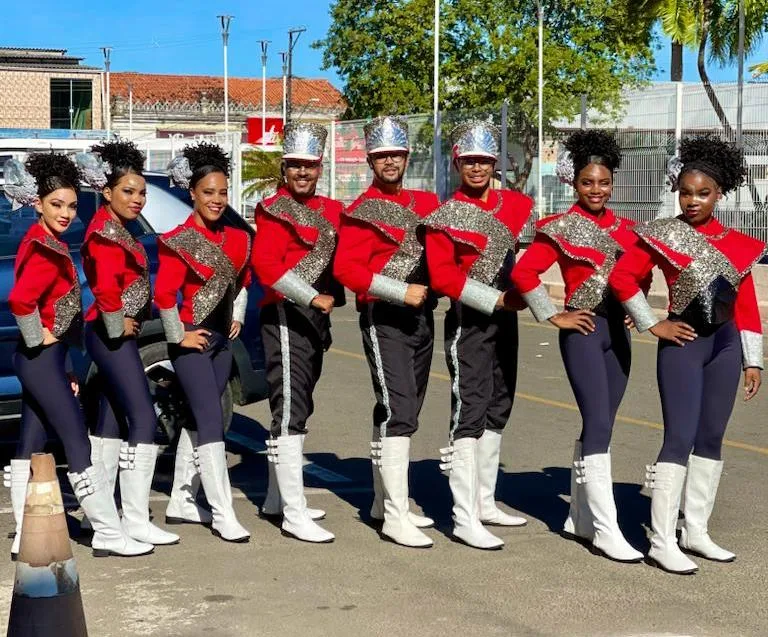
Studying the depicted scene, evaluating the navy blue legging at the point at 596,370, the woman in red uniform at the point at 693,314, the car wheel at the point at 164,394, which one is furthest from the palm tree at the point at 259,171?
the woman in red uniform at the point at 693,314

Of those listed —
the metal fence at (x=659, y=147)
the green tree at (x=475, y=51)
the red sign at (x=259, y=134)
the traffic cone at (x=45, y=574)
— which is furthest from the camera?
the green tree at (x=475, y=51)

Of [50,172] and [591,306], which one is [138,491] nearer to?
[50,172]

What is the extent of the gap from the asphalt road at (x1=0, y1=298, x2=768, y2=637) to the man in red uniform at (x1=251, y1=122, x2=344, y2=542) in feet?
1.16

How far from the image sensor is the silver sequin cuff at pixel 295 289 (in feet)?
22.5

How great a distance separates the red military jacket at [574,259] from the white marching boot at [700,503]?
86 cm

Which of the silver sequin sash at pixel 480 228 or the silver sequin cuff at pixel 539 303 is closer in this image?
the silver sequin cuff at pixel 539 303

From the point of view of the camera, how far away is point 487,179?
271 inches

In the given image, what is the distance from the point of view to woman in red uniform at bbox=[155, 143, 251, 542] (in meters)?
6.91

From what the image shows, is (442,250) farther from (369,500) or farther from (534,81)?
(534,81)

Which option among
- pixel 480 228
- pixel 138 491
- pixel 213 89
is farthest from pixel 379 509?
pixel 213 89

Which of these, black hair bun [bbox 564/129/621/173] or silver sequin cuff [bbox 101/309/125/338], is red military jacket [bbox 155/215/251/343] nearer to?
silver sequin cuff [bbox 101/309/125/338]

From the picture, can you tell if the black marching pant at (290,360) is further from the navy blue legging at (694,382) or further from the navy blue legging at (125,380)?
the navy blue legging at (694,382)

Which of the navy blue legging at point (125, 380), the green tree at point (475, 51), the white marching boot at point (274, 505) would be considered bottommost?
the white marching boot at point (274, 505)

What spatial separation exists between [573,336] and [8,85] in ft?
296
